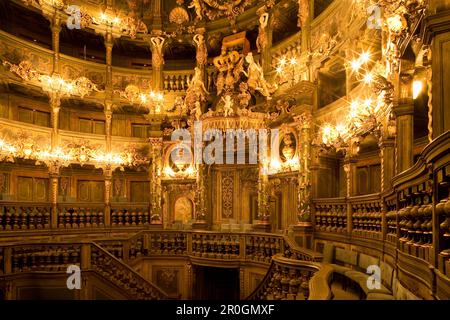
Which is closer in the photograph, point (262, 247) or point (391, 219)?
point (391, 219)

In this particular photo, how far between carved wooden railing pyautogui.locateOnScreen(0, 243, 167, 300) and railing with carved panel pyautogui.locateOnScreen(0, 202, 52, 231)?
140 inches

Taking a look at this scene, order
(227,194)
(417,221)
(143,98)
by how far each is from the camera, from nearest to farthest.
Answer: (417,221) → (227,194) → (143,98)

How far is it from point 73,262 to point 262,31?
11.5m

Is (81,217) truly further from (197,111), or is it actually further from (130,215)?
(197,111)

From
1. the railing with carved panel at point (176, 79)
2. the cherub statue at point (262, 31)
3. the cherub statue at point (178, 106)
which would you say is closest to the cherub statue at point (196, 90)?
the cherub statue at point (178, 106)

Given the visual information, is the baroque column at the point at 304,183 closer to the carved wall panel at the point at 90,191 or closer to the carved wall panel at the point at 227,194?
the carved wall panel at the point at 227,194

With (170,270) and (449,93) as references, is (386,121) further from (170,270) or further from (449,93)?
(170,270)

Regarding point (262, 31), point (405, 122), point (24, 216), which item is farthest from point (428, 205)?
point (24, 216)

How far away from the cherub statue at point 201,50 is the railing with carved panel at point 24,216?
9.02 m

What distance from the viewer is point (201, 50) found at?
57.8ft

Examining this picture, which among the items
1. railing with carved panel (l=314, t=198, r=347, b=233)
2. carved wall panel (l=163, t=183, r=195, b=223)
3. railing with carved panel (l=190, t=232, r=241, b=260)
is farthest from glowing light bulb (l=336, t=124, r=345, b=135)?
carved wall panel (l=163, t=183, r=195, b=223)

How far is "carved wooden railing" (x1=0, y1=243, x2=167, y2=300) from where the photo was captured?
1029cm

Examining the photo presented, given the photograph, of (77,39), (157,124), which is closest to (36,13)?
(77,39)
